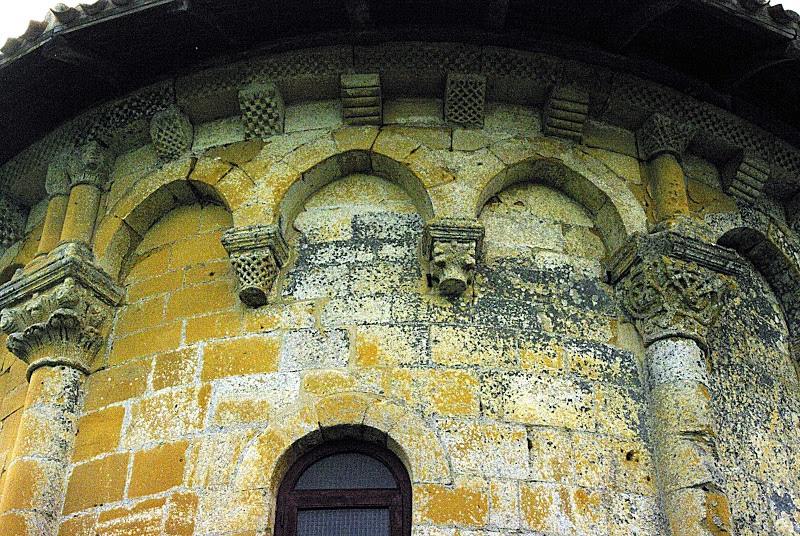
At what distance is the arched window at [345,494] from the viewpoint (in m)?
5.20

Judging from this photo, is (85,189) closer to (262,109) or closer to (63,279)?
(63,279)

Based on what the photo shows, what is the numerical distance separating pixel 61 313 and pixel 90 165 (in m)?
1.22

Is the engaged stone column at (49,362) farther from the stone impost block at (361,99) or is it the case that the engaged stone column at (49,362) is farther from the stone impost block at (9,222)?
the stone impost block at (361,99)

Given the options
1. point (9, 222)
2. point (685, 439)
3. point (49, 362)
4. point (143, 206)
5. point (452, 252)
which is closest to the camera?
point (685, 439)

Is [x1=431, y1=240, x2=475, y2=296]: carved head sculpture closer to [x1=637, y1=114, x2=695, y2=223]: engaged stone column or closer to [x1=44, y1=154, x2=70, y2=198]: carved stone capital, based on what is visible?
[x1=637, y1=114, x2=695, y2=223]: engaged stone column

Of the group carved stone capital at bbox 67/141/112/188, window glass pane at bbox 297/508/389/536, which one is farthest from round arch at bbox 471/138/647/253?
carved stone capital at bbox 67/141/112/188

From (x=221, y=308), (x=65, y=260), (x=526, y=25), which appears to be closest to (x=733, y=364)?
(x=526, y=25)

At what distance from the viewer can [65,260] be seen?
20.1ft

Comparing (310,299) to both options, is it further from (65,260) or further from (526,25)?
(526,25)

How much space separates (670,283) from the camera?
19.1ft

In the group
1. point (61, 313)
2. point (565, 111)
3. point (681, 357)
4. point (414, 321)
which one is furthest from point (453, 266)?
point (61, 313)

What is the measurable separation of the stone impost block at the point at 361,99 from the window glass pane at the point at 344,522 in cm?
249

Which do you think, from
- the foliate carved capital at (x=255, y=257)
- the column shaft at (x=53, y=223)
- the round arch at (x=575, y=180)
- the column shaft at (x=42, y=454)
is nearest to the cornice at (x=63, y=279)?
the column shaft at (x=53, y=223)

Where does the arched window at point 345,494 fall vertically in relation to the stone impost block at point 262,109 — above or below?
below
